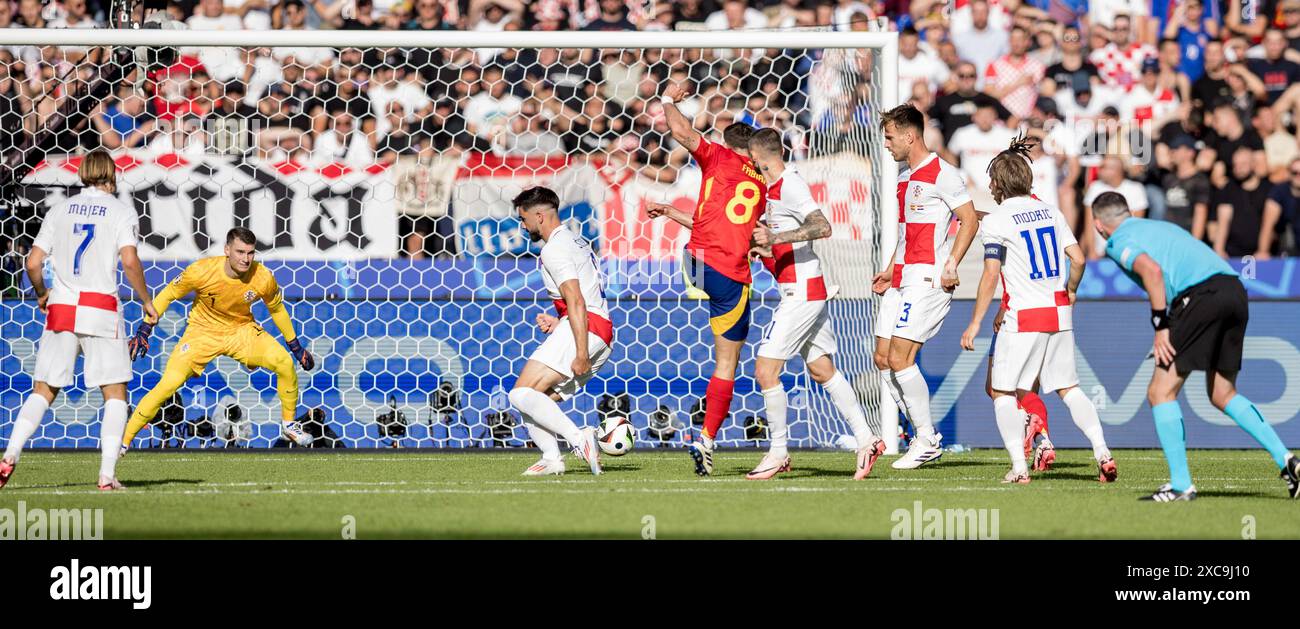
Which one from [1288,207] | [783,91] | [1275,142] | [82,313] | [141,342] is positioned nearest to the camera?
[82,313]

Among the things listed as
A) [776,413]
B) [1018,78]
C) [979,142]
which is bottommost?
[776,413]

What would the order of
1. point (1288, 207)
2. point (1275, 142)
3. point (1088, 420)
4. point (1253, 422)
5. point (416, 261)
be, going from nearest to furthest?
point (1253, 422) < point (1088, 420) < point (416, 261) < point (1288, 207) < point (1275, 142)

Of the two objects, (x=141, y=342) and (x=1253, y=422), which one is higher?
(x=141, y=342)

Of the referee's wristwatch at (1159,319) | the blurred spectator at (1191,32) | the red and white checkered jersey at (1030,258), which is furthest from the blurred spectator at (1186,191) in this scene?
the referee's wristwatch at (1159,319)

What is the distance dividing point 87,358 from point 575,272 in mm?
2726

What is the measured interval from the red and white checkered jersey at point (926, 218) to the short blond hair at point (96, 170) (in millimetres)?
4704

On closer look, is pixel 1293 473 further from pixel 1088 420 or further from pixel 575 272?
pixel 575 272

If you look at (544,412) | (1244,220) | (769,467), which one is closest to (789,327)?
(769,467)

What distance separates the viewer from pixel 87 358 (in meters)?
8.23

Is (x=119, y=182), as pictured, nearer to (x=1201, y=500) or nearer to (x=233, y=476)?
(x=233, y=476)

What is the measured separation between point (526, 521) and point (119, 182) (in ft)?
22.1

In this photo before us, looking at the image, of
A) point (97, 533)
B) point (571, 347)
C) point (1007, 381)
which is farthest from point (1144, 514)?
point (97, 533)

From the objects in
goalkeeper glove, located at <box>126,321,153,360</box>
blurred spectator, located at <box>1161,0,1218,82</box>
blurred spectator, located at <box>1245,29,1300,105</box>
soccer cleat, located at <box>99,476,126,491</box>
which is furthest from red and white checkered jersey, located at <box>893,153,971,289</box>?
blurred spectator, located at <box>1161,0,1218,82</box>

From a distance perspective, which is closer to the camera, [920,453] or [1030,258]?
[1030,258]
